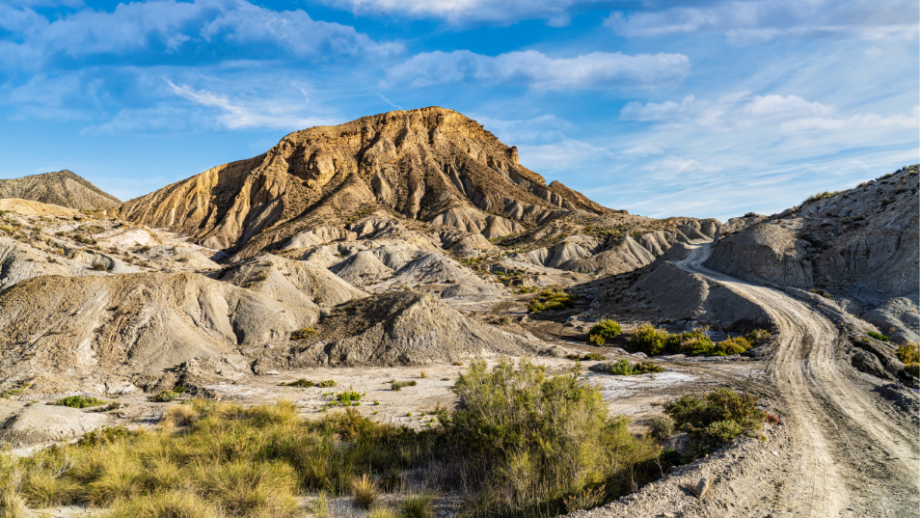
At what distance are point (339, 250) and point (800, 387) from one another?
5901 centimetres

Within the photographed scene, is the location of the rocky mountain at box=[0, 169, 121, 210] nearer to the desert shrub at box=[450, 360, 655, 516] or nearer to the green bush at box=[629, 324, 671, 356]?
the green bush at box=[629, 324, 671, 356]

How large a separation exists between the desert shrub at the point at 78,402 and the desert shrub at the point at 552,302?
1228 inches

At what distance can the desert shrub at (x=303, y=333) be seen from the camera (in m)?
21.8

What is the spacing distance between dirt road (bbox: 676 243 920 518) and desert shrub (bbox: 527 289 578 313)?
2271cm

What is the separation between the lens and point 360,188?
101 metres

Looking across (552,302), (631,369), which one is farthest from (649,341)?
(552,302)

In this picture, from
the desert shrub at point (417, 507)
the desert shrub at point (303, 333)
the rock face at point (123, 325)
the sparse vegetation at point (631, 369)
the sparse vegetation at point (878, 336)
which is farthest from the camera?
the desert shrub at point (303, 333)

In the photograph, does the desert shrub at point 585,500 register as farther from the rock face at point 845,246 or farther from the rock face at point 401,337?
the rock face at point 845,246

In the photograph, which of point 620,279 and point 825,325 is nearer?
point 825,325

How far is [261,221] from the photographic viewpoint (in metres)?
92.0

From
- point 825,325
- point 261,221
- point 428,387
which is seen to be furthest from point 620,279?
point 261,221

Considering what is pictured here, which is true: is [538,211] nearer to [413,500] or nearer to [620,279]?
[620,279]

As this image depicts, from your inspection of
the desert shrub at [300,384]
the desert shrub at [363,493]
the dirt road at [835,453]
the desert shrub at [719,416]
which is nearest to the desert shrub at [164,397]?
the desert shrub at [300,384]

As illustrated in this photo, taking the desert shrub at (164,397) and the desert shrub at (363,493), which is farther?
the desert shrub at (164,397)
